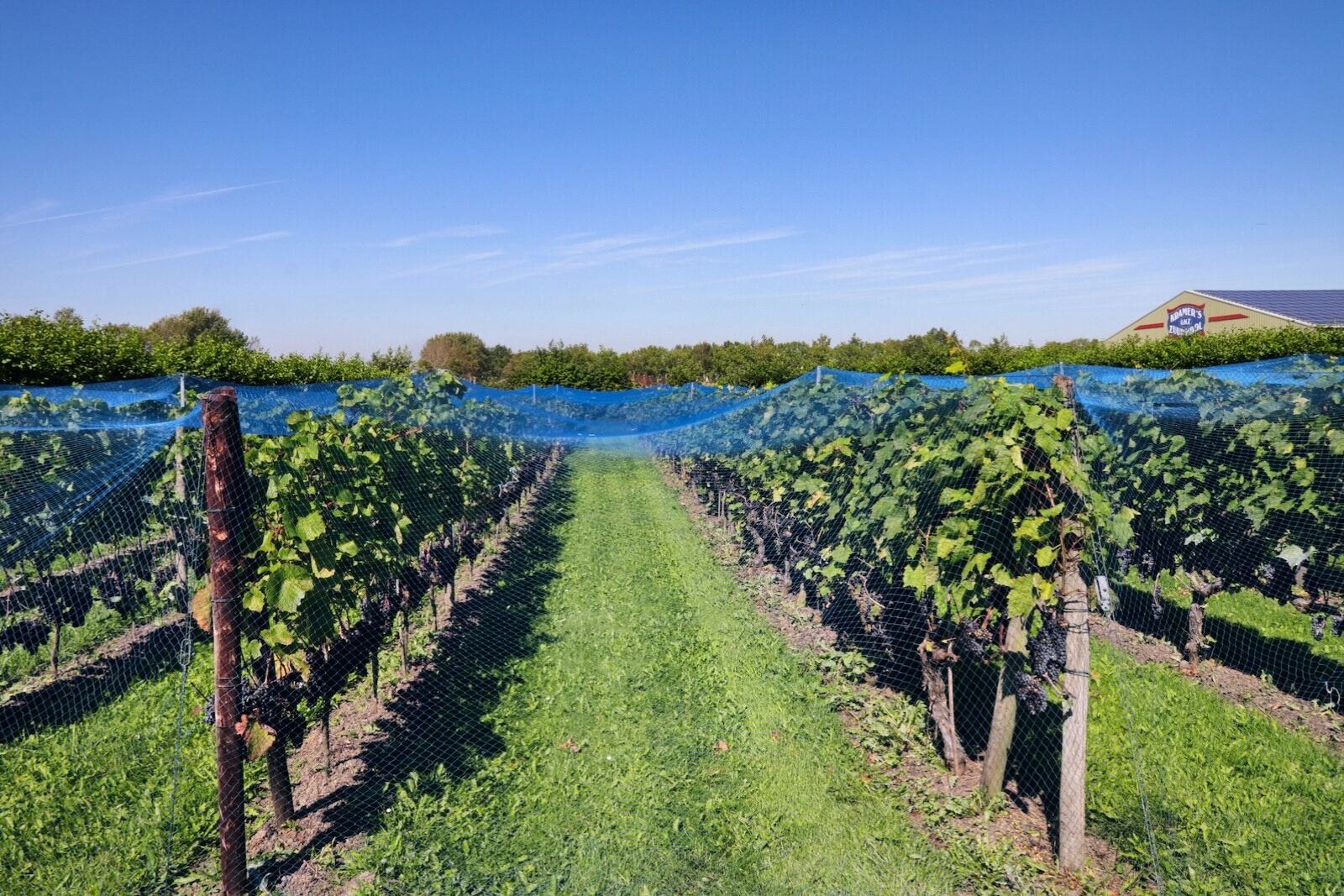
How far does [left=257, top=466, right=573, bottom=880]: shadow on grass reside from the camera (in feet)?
11.3

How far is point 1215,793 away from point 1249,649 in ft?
8.61

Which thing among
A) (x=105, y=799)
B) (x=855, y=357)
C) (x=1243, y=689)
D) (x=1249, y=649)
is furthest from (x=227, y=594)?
(x=855, y=357)

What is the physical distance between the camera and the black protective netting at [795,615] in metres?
3.07

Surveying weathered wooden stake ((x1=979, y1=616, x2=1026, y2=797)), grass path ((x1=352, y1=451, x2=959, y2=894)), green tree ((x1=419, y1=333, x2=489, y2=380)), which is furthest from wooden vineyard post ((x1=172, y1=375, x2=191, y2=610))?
green tree ((x1=419, y1=333, x2=489, y2=380))

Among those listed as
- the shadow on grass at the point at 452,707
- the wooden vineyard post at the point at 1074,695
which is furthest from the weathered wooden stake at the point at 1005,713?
the shadow on grass at the point at 452,707

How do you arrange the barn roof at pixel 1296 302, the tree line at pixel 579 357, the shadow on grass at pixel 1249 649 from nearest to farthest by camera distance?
the shadow on grass at pixel 1249 649 < the tree line at pixel 579 357 < the barn roof at pixel 1296 302

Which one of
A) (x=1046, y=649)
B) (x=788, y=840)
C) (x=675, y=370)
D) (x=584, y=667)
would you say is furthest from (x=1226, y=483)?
(x=675, y=370)

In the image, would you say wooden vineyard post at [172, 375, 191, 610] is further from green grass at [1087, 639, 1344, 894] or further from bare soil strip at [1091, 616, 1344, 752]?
bare soil strip at [1091, 616, 1344, 752]

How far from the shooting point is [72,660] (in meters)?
5.20

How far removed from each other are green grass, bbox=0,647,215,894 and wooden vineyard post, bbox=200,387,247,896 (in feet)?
1.83

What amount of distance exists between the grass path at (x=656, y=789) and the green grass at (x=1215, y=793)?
101 centimetres

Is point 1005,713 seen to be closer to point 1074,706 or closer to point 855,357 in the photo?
point 1074,706

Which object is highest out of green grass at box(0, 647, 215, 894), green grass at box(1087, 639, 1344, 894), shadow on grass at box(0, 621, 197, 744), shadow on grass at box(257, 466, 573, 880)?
shadow on grass at box(0, 621, 197, 744)

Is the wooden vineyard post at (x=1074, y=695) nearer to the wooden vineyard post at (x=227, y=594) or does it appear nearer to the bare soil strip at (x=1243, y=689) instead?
the bare soil strip at (x=1243, y=689)
